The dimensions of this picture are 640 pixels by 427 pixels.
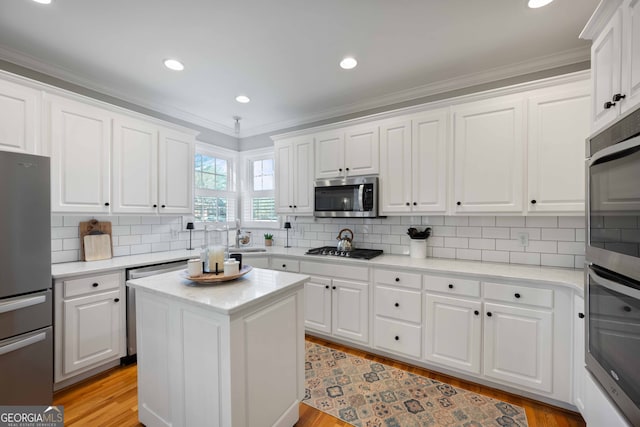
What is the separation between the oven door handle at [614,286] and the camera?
37.4 inches

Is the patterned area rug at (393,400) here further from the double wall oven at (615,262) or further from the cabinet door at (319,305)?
the double wall oven at (615,262)

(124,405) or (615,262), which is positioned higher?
(615,262)

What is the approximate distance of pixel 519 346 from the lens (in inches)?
79.7

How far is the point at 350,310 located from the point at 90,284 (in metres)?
Result: 2.33

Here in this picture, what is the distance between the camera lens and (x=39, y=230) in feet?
6.09

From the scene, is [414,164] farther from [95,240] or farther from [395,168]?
[95,240]

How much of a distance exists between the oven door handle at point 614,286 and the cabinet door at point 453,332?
3.42ft

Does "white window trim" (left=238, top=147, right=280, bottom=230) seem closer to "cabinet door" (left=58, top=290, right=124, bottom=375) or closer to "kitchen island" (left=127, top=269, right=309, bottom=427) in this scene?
"cabinet door" (left=58, top=290, right=124, bottom=375)

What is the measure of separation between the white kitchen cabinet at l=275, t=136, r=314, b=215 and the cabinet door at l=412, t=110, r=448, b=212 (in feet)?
4.05

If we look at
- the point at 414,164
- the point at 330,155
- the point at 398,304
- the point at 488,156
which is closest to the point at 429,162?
the point at 414,164

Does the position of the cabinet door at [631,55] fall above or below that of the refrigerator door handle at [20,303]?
above

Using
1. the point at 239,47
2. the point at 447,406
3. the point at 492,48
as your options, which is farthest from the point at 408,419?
the point at 239,47

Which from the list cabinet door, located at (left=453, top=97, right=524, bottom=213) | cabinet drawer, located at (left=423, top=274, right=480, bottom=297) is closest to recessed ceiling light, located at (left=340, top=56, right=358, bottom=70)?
cabinet door, located at (left=453, top=97, right=524, bottom=213)

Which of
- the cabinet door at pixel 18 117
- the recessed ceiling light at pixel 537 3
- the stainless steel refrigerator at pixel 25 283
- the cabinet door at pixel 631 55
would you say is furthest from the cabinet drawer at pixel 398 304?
the cabinet door at pixel 18 117
